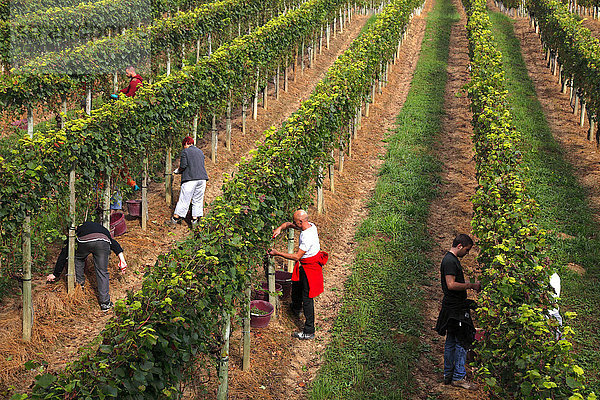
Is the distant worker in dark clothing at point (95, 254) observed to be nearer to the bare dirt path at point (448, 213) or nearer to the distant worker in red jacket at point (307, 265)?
the distant worker in red jacket at point (307, 265)

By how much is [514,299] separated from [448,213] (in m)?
7.10

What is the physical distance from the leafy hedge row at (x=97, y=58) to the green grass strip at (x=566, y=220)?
1168cm

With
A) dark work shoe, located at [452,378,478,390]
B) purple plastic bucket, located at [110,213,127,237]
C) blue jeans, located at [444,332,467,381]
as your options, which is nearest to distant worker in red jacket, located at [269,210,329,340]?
blue jeans, located at [444,332,467,381]

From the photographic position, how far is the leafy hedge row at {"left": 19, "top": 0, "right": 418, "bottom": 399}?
585cm

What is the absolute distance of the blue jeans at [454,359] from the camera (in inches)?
349

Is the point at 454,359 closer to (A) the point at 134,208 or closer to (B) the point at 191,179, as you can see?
(B) the point at 191,179

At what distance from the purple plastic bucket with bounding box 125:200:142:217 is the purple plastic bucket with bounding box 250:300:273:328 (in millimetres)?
4502

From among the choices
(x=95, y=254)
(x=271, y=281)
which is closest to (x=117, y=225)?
(x=95, y=254)

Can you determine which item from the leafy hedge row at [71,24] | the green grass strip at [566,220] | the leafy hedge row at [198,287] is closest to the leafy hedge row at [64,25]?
the leafy hedge row at [71,24]

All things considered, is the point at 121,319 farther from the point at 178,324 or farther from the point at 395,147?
the point at 395,147

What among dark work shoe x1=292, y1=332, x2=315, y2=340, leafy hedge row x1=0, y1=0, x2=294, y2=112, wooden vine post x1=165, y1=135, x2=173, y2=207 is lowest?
dark work shoe x1=292, y1=332, x2=315, y2=340

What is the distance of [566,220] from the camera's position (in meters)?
14.2

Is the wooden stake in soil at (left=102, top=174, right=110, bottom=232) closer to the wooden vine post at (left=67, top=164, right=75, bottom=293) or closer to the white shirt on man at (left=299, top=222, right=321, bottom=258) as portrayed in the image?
the wooden vine post at (left=67, top=164, right=75, bottom=293)

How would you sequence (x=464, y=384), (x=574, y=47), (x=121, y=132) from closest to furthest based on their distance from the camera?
1. (x=464, y=384)
2. (x=121, y=132)
3. (x=574, y=47)
